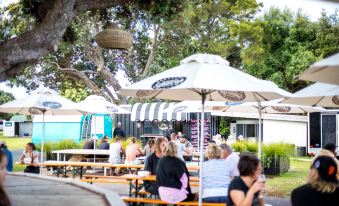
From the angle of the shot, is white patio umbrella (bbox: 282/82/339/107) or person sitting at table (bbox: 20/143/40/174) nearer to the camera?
white patio umbrella (bbox: 282/82/339/107)

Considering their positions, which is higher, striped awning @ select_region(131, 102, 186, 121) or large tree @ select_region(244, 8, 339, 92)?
large tree @ select_region(244, 8, 339, 92)

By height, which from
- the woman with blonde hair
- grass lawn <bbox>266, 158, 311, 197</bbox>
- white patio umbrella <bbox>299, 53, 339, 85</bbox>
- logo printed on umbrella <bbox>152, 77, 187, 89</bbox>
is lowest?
grass lawn <bbox>266, 158, 311, 197</bbox>

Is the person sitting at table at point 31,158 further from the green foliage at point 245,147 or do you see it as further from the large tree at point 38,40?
the green foliage at point 245,147

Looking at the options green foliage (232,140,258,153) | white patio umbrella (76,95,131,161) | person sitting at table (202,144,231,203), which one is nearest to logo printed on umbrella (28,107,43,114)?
white patio umbrella (76,95,131,161)

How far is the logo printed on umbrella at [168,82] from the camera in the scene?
669 centimetres

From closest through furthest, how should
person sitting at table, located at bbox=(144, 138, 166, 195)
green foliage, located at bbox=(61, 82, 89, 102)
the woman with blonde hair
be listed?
the woman with blonde hair, person sitting at table, located at bbox=(144, 138, 166, 195), green foliage, located at bbox=(61, 82, 89, 102)

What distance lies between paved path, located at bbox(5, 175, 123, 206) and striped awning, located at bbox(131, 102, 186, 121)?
14.7 meters

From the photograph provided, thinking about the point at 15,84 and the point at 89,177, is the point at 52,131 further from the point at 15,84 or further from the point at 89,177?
the point at 89,177

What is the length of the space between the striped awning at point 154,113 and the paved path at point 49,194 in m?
14.7

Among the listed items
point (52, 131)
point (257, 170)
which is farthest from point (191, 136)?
point (257, 170)

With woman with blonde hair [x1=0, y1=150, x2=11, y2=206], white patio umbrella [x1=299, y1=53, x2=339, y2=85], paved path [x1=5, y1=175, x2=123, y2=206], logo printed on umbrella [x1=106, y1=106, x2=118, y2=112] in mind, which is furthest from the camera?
logo printed on umbrella [x1=106, y1=106, x2=118, y2=112]

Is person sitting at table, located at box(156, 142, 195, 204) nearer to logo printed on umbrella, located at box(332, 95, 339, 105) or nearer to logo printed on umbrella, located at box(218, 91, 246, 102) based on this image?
logo printed on umbrella, located at box(218, 91, 246, 102)

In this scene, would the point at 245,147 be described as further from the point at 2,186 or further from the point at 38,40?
the point at 2,186

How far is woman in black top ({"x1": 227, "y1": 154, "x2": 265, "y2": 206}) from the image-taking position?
15.1ft
